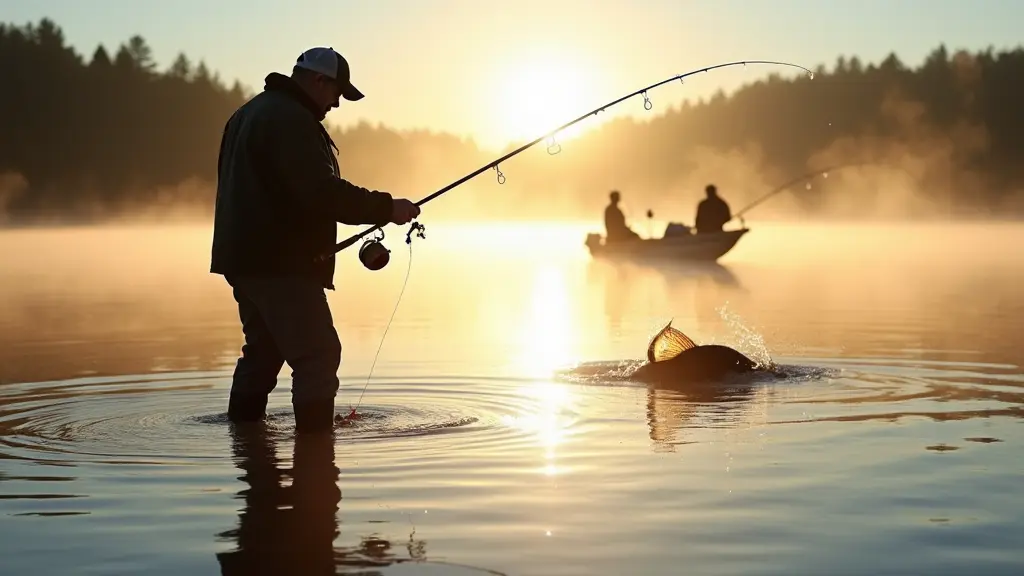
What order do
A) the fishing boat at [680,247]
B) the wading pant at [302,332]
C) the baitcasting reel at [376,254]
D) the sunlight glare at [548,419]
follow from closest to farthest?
the sunlight glare at [548,419] < the wading pant at [302,332] < the baitcasting reel at [376,254] < the fishing boat at [680,247]

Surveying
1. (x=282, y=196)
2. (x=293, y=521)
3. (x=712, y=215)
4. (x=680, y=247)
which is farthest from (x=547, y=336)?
(x=680, y=247)

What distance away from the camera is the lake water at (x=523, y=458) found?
17.7ft

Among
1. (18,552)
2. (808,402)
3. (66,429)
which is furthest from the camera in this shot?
(808,402)

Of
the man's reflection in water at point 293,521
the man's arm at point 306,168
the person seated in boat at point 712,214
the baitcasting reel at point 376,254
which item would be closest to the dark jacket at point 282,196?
the man's arm at point 306,168

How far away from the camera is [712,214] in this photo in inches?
1332

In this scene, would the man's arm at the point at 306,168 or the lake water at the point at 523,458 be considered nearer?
the lake water at the point at 523,458

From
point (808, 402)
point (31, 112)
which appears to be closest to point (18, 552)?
point (808, 402)

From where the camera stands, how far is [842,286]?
82.5 ft

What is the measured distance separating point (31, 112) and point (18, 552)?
12788cm

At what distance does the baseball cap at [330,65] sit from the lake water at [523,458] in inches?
71.8

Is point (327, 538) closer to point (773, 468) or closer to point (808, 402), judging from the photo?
point (773, 468)

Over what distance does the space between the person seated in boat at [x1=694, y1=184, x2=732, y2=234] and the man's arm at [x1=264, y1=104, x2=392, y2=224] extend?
2627 centimetres

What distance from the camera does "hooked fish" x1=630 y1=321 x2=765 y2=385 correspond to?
35.5 feet

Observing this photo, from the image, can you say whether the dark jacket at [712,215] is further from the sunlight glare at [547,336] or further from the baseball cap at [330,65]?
the baseball cap at [330,65]
